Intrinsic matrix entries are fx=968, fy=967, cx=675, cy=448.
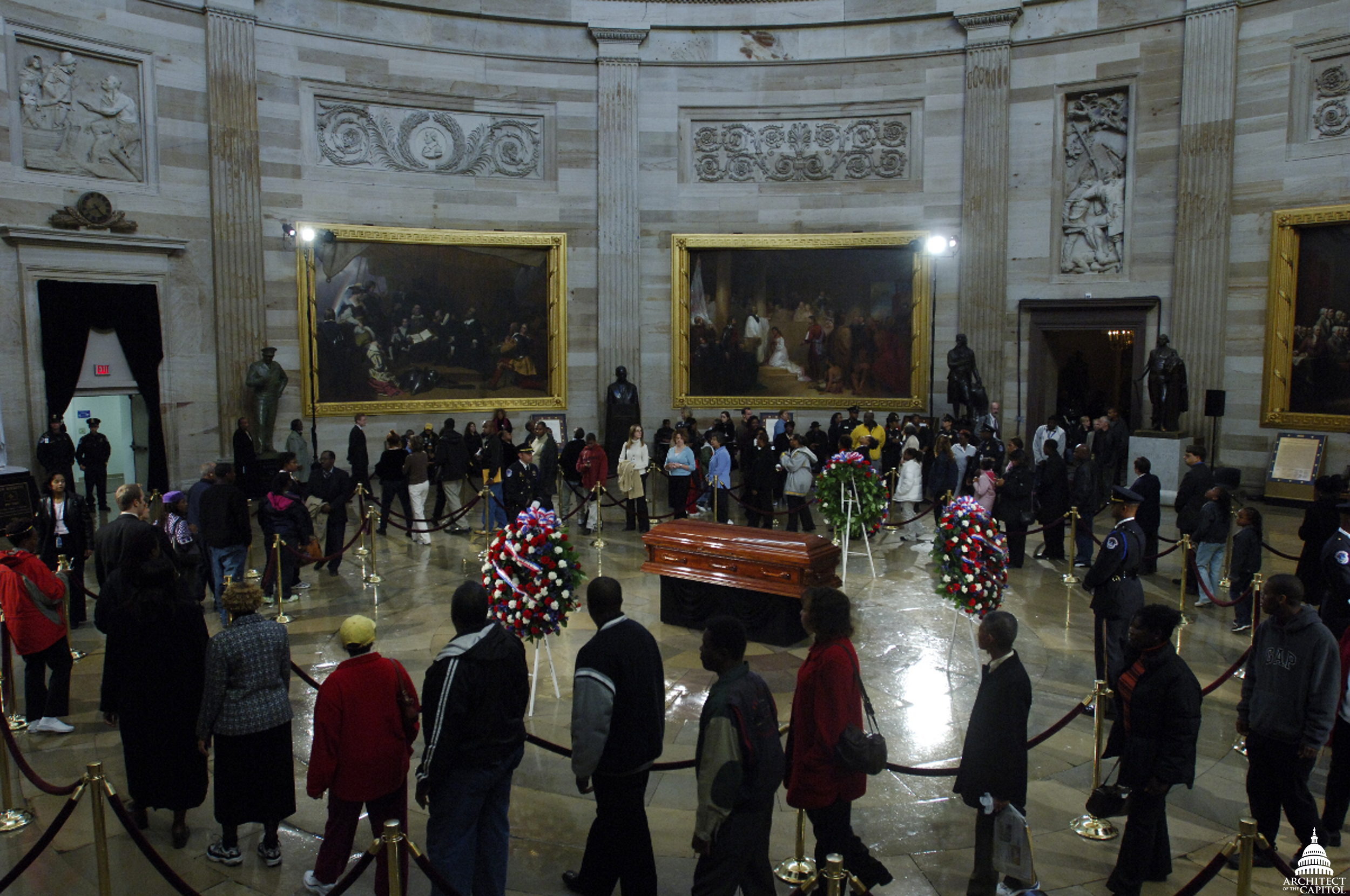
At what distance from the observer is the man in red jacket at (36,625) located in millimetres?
6535

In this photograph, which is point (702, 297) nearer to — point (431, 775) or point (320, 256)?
point (320, 256)

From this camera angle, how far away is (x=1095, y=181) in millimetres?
17609

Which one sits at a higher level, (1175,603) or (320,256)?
(320,256)

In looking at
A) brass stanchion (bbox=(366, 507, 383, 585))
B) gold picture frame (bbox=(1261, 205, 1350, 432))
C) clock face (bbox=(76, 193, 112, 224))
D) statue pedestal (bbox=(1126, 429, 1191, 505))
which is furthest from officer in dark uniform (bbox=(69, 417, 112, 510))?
gold picture frame (bbox=(1261, 205, 1350, 432))

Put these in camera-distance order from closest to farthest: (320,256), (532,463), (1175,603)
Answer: (1175,603)
(532,463)
(320,256)

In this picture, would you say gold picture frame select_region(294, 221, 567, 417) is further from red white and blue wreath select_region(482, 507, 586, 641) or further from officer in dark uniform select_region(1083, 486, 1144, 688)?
officer in dark uniform select_region(1083, 486, 1144, 688)

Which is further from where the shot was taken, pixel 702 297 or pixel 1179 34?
pixel 702 297

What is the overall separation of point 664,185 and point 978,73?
20.6 ft

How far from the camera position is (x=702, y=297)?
63.9 feet

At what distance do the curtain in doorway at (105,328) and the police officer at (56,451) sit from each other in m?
0.70

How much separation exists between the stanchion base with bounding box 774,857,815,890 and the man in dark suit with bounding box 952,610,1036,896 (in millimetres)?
827

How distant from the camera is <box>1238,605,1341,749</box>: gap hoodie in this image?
194 inches

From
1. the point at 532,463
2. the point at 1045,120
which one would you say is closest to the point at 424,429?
the point at 532,463

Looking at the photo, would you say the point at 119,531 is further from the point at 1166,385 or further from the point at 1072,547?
the point at 1166,385
